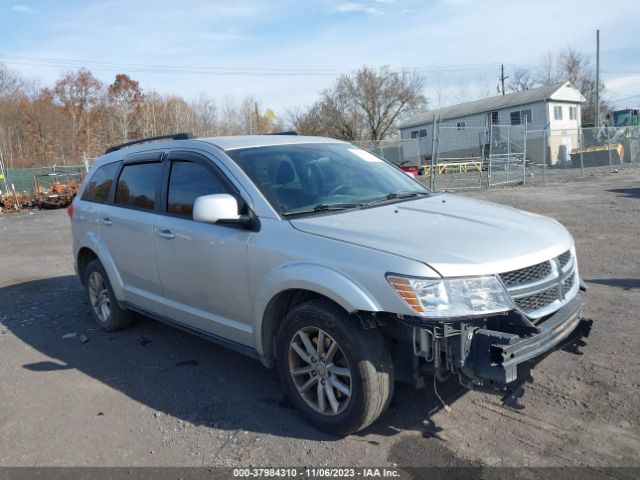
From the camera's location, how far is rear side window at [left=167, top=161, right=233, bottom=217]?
4184 mm

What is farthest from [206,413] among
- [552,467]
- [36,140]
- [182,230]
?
[36,140]

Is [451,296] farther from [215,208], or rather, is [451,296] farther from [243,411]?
[243,411]

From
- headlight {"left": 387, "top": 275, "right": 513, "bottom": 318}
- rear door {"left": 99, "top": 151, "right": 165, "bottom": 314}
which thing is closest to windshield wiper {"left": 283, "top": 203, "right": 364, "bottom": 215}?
headlight {"left": 387, "top": 275, "right": 513, "bottom": 318}

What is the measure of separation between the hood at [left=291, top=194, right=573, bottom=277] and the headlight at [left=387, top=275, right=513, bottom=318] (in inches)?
2.6

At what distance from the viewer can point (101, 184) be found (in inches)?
228

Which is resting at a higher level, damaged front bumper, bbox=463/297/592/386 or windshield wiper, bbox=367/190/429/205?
windshield wiper, bbox=367/190/429/205

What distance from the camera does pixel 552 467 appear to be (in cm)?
300

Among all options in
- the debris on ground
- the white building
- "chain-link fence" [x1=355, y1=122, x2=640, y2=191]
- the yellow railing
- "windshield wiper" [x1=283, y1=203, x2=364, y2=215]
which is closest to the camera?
"windshield wiper" [x1=283, y1=203, x2=364, y2=215]

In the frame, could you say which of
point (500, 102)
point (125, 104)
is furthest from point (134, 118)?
point (500, 102)

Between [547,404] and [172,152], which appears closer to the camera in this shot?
[547,404]

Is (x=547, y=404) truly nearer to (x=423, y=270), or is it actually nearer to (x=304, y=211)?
(x=423, y=270)

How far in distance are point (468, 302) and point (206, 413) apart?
2069 millimetres

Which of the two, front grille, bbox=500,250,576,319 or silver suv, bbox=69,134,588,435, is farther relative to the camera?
front grille, bbox=500,250,576,319

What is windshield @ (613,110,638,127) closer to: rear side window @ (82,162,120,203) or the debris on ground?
rear side window @ (82,162,120,203)
